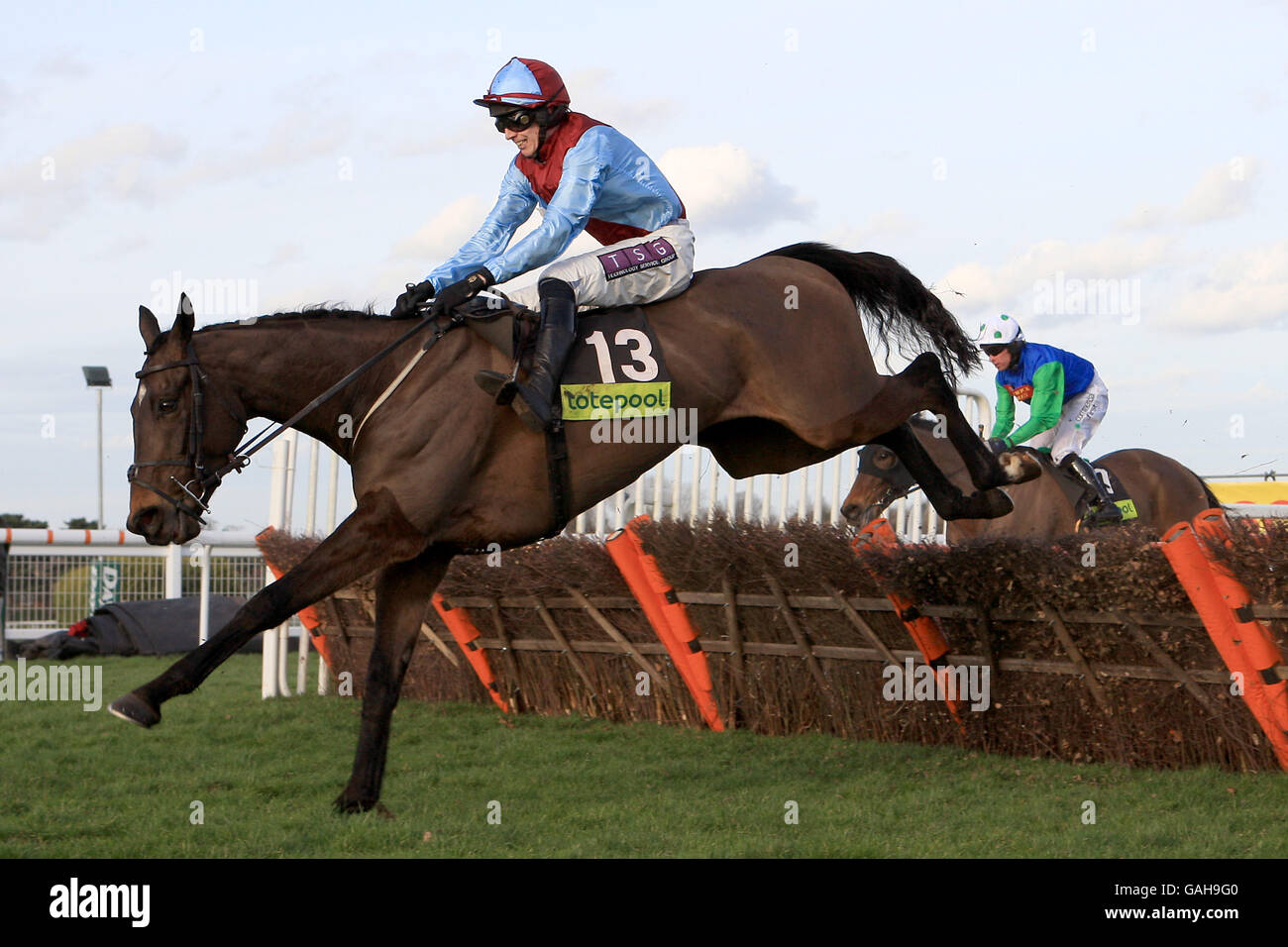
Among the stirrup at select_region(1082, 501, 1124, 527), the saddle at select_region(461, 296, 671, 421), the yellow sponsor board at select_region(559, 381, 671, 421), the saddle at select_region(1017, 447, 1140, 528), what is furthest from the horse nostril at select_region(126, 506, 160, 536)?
the stirrup at select_region(1082, 501, 1124, 527)

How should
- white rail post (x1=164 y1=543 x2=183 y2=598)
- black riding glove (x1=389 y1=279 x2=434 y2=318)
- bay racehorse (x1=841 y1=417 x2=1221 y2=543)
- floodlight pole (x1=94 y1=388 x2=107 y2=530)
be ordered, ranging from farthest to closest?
floodlight pole (x1=94 y1=388 x2=107 y2=530) < white rail post (x1=164 y1=543 x2=183 y2=598) < bay racehorse (x1=841 y1=417 x2=1221 y2=543) < black riding glove (x1=389 y1=279 x2=434 y2=318)

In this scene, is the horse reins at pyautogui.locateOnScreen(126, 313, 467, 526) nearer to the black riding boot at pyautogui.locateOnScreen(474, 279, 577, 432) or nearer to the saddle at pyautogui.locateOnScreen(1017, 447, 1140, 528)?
the black riding boot at pyautogui.locateOnScreen(474, 279, 577, 432)

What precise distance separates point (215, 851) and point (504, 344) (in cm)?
197

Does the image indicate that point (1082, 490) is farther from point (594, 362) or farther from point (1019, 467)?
point (594, 362)

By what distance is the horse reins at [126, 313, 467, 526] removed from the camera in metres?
4.72

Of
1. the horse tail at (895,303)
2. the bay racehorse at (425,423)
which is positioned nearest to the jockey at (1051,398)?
the horse tail at (895,303)

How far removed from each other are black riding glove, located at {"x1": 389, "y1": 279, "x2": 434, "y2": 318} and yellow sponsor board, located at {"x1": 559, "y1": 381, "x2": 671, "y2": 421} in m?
0.69

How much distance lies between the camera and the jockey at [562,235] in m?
4.83

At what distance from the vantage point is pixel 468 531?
190 inches

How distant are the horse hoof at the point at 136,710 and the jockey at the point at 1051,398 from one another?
5.75 m

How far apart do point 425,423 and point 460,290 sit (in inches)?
20.6

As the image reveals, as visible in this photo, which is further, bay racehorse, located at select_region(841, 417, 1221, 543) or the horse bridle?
bay racehorse, located at select_region(841, 417, 1221, 543)

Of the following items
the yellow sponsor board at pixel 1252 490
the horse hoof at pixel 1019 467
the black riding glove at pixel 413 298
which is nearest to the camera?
the black riding glove at pixel 413 298

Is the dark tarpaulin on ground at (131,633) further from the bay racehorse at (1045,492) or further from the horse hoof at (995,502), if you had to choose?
the horse hoof at (995,502)
